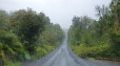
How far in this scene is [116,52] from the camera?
221 ft

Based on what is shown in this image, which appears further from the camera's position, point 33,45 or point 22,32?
point 33,45

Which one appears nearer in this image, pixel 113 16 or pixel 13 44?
pixel 13 44

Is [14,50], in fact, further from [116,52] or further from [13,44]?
[116,52]

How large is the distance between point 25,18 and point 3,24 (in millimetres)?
14344

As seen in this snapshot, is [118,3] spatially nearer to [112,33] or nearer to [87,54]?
[112,33]

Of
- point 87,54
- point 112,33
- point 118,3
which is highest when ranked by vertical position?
point 118,3

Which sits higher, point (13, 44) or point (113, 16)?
point (113, 16)

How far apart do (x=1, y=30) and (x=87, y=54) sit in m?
39.3

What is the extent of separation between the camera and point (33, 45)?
6925 cm

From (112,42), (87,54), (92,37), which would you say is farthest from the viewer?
(92,37)

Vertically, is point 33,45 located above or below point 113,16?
below

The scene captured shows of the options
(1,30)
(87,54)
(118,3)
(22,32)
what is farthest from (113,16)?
(1,30)

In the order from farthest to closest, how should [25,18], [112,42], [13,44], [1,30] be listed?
[112,42] → [25,18] → [13,44] → [1,30]

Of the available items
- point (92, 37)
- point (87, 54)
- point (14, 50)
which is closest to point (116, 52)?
point (87, 54)
